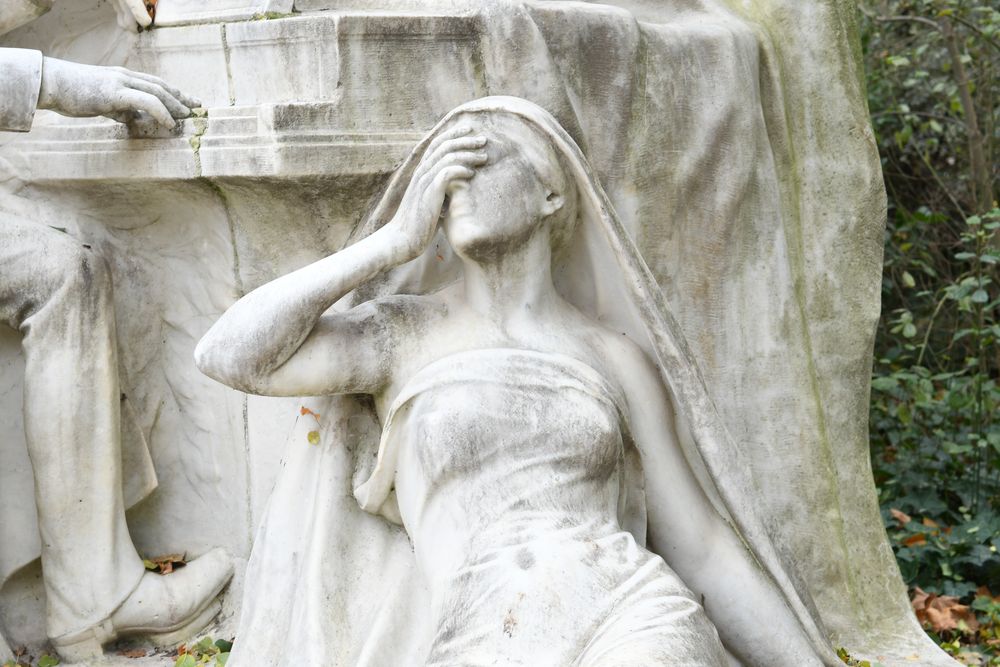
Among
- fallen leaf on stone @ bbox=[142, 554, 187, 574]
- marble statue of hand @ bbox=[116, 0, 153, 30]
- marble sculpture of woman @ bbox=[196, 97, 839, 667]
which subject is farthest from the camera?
fallen leaf on stone @ bbox=[142, 554, 187, 574]

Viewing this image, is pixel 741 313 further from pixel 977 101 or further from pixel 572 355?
pixel 977 101

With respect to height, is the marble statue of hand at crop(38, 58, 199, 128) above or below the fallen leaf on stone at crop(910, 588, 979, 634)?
above

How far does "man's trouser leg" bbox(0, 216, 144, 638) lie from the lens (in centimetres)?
455

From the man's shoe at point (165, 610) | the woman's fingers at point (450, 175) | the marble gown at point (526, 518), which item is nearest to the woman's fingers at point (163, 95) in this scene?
the woman's fingers at point (450, 175)

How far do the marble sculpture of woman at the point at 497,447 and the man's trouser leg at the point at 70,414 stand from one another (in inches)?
19.9

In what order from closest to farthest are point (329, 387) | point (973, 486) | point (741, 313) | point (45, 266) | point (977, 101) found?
point (329, 387), point (45, 266), point (741, 313), point (973, 486), point (977, 101)

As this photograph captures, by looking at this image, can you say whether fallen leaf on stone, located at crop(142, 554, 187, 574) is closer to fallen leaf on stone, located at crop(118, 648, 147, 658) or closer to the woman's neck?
fallen leaf on stone, located at crop(118, 648, 147, 658)

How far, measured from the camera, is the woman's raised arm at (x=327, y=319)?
4086 mm

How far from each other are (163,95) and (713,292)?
1.59 m

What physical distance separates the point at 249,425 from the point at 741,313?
1.39 meters

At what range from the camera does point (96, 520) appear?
4641 millimetres

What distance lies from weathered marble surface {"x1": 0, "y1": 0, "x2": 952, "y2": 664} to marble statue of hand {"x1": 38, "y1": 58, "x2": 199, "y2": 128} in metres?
0.11

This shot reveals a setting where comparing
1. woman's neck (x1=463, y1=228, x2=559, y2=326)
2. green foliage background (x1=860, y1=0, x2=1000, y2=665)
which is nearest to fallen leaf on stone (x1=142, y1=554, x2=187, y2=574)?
woman's neck (x1=463, y1=228, x2=559, y2=326)

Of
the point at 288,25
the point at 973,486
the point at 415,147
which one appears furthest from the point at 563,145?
the point at 973,486
